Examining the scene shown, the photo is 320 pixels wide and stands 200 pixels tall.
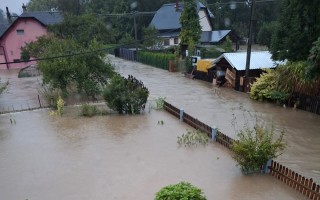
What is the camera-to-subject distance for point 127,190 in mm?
8688

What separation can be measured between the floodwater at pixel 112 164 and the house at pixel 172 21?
3493cm

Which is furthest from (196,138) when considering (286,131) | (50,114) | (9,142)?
(50,114)

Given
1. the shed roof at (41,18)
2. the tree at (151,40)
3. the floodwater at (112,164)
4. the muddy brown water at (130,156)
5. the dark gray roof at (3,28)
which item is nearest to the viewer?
the floodwater at (112,164)

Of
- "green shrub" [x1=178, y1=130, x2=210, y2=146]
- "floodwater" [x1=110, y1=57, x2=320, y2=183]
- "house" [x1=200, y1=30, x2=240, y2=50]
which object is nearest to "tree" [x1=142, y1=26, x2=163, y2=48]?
"house" [x1=200, y1=30, x2=240, y2=50]

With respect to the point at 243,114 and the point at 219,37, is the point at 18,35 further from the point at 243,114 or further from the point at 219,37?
the point at 243,114

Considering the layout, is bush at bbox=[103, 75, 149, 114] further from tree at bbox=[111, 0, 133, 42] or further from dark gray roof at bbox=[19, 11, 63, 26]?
tree at bbox=[111, 0, 133, 42]

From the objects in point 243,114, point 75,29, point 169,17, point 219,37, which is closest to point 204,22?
→ point 169,17

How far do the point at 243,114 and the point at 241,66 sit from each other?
6513mm

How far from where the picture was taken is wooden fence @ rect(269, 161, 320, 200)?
738 centimetres

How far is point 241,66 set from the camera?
21703 millimetres

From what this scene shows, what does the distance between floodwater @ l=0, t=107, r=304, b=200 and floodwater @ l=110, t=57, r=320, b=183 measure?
1976 mm

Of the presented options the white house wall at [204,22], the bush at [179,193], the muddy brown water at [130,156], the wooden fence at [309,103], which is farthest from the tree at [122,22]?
the bush at [179,193]

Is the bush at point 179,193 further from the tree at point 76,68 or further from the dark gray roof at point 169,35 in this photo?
the dark gray roof at point 169,35

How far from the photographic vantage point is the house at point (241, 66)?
21.5 metres
